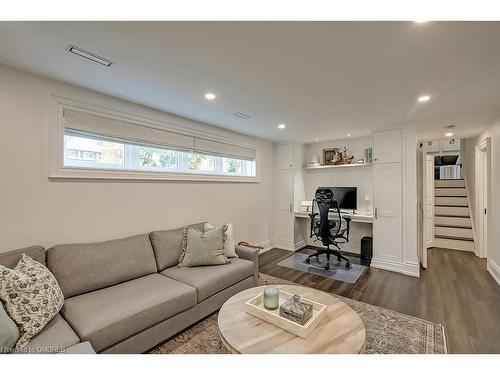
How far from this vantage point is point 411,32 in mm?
1411

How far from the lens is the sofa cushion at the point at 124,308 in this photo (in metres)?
1.50

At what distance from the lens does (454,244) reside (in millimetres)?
4848

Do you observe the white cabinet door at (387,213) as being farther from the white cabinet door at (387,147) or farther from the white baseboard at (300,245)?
the white baseboard at (300,245)

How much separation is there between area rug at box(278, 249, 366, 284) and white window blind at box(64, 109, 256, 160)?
216 centimetres

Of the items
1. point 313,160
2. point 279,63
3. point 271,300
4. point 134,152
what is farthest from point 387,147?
point 134,152

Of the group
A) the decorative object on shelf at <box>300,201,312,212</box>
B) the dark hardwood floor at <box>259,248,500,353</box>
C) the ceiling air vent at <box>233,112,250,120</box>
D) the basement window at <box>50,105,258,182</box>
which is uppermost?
the ceiling air vent at <box>233,112,250,120</box>

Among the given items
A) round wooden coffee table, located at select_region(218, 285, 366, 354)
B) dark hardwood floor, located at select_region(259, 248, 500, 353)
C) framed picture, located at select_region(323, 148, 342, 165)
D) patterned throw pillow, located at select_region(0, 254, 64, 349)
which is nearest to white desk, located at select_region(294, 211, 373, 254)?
dark hardwood floor, located at select_region(259, 248, 500, 353)

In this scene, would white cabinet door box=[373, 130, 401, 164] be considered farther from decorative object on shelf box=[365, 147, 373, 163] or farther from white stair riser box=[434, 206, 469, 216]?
white stair riser box=[434, 206, 469, 216]

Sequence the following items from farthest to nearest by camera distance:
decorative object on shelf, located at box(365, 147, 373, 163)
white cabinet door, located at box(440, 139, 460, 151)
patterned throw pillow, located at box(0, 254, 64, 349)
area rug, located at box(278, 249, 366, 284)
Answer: white cabinet door, located at box(440, 139, 460, 151) < decorative object on shelf, located at box(365, 147, 373, 163) < area rug, located at box(278, 249, 366, 284) < patterned throw pillow, located at box(0, 254, 64, 349)

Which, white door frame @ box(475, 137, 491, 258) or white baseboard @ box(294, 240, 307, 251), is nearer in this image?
white door frame @ box(475, 137, 491, 258)

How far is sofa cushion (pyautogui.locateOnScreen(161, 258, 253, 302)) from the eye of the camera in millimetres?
2186

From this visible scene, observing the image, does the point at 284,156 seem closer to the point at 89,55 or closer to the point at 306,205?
the point at 306,205

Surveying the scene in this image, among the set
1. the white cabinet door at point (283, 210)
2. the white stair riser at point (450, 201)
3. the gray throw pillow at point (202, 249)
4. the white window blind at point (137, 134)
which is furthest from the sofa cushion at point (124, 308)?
the white stair riser at point (450, 201)

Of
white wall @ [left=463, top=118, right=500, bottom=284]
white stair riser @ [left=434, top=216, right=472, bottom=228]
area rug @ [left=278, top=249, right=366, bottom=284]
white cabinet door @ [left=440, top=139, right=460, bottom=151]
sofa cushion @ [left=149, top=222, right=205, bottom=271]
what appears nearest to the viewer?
sofa cushion @ [left=149, top=222, right=205, bottom=271]
